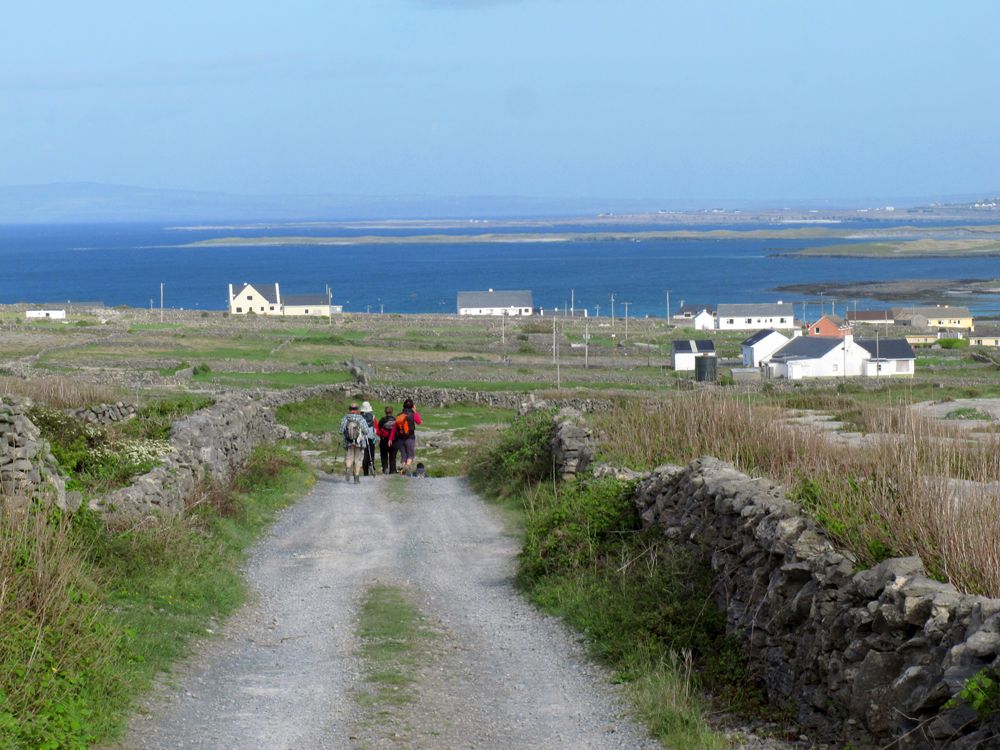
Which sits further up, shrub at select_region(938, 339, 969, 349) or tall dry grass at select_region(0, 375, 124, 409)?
tall dry grass at select_region(0, 375, 124, 409)

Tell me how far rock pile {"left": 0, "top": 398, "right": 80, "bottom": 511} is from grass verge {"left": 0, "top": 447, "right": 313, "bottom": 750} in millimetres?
377

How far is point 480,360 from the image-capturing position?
229ft

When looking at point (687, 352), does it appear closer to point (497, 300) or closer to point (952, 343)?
point (952, 343)

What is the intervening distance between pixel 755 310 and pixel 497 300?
33403mm

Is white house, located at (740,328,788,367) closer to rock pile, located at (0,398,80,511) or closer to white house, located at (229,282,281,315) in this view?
rock pile, located at (0,398,80,511)

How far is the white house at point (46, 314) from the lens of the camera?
104450mm

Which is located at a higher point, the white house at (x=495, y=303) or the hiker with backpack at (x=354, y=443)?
the hiker with backpack at (x=354, y=443)

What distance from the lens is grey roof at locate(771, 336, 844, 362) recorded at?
7531cm

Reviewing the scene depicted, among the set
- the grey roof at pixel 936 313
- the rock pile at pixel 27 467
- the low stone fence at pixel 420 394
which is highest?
the rock pile at pixel 27 467

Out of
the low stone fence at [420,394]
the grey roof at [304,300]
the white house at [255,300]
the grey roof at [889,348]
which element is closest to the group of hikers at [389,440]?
the low stone fence at [420,394]

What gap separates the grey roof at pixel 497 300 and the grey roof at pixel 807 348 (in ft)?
243

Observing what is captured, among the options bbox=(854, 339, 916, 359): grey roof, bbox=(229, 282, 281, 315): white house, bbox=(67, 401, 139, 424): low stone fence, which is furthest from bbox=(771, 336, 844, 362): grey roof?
bbox=(229, 282, 281, 315): white house

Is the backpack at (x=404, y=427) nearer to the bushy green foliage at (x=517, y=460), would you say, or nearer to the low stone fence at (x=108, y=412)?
the bushy green foliage at (x=517, y=460)

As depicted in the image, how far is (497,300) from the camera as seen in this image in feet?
500
